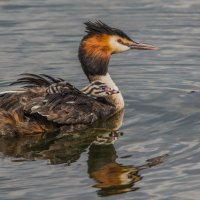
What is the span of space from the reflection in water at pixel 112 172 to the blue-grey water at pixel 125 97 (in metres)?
0.01

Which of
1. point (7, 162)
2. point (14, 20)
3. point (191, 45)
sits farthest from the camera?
point (14, 20)

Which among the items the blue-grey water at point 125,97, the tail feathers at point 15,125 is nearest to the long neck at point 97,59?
the blue-grey water at point 125,97

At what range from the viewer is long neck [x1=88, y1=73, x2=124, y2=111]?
1211cm

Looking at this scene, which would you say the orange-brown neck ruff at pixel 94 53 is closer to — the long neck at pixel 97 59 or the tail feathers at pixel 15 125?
the long neck at pixel 97 59

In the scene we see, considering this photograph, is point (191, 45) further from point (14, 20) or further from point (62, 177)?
point (62, 177)

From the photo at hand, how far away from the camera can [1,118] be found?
35.9 ft

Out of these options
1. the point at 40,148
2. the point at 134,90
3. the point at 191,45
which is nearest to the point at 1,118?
the point at 40,148

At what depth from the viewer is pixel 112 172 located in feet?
32.3

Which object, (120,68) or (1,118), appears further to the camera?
(120,68)

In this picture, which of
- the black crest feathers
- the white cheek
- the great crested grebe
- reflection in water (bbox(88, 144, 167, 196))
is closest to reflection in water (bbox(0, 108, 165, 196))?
A: reflection in water (bbox(88, 144, 167, 196))

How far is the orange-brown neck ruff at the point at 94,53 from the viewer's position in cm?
1223

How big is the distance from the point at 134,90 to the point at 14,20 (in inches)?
167

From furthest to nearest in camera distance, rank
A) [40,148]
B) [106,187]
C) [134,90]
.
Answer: [134,90]
[40,148]
[106,187]

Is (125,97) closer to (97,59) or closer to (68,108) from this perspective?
(97,59)
